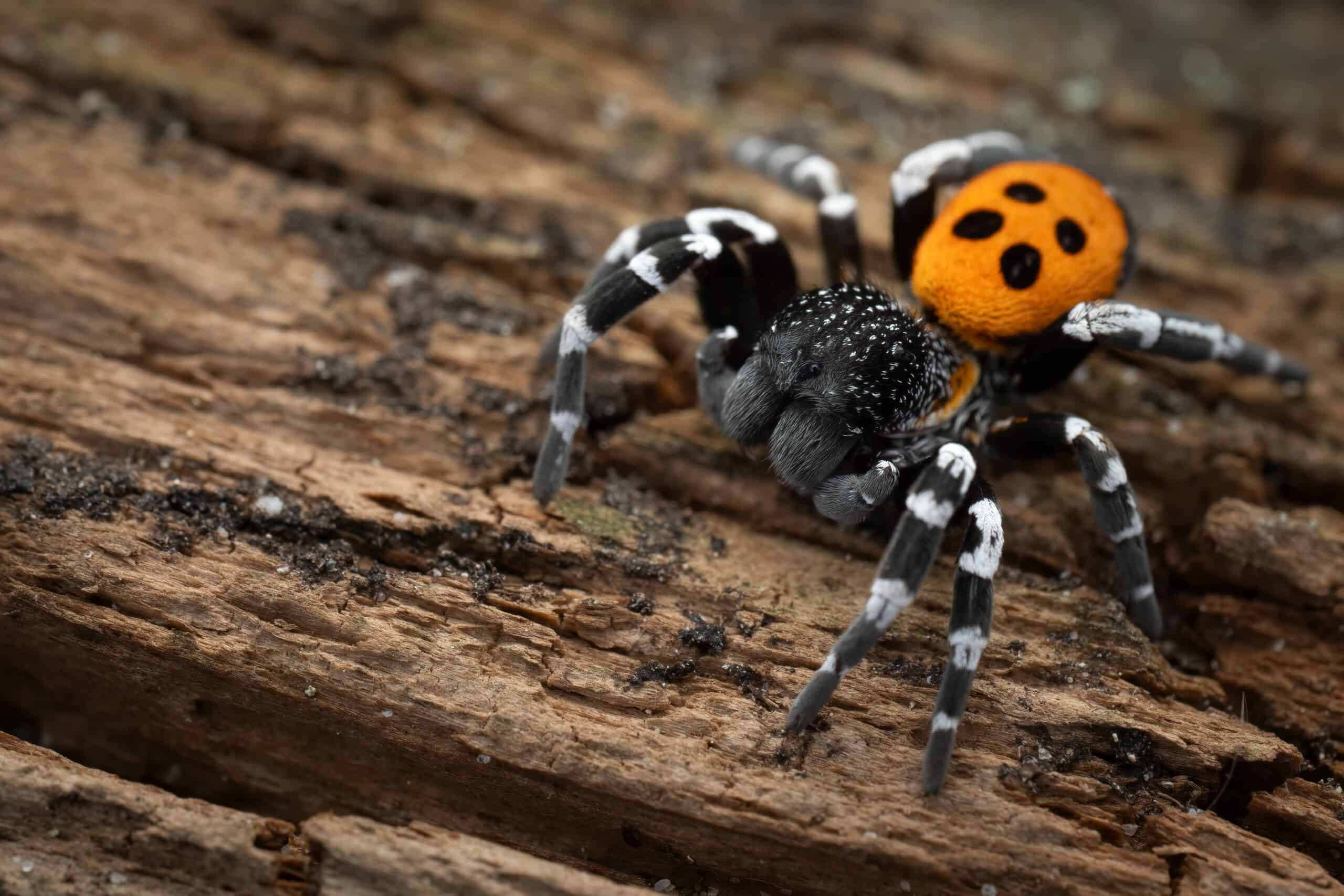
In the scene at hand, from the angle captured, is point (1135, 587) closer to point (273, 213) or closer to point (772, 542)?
point (772, 542)

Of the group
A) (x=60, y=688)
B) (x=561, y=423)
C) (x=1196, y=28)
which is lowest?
(x=60, y=688)

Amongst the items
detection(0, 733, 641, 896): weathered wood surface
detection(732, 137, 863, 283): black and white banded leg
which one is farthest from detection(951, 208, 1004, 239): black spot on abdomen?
detection(0, 733, 641, 896): weathered wood surface

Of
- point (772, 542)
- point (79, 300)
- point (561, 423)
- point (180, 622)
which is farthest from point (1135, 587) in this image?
point (79, 300)

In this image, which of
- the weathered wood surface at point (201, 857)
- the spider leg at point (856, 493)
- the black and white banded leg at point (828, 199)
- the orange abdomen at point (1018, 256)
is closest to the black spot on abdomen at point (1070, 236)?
the orange abdomen at point (1018, 256)

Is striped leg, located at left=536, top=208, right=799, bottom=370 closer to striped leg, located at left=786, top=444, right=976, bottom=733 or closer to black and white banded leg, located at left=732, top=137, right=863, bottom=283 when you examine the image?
black and white banded leg, located at left=732, top=137, right=863, bottom=283

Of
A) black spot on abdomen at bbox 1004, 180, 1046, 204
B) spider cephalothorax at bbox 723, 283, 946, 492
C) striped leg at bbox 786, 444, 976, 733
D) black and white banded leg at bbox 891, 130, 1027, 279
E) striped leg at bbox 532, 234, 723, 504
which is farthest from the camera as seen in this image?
black and white banded leg at bbox 891, 130, 1027, 279

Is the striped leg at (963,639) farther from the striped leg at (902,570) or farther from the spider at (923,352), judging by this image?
the striped leg at (902,570)

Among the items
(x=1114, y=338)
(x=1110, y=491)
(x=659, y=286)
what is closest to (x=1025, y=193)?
(x=1114, y=338)
